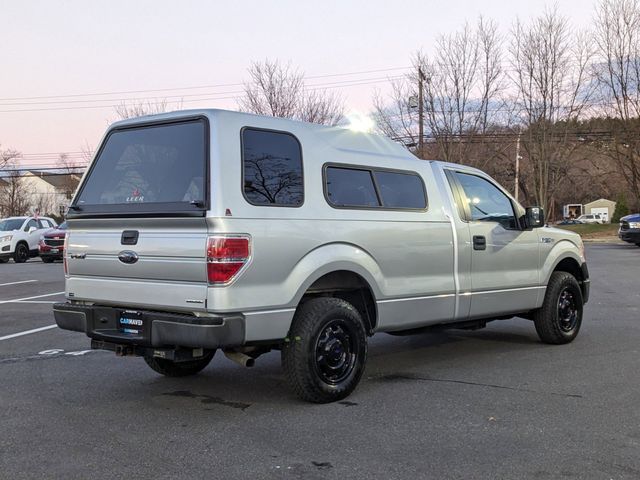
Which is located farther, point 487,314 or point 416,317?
point 487,314

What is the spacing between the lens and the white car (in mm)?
23109

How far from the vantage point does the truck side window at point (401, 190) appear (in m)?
5.49

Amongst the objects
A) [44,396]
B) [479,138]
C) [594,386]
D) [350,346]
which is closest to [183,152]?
[350,346]

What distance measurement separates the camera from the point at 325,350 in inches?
189

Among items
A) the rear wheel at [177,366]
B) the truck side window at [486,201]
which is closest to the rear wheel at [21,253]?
the rear wheel at [177,366]

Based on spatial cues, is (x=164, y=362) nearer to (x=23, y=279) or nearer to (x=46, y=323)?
(x=46, y=323)

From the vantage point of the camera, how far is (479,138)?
1072 inches

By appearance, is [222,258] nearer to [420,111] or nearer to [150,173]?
[150,173]

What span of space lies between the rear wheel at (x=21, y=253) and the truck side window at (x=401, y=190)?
21435 millimetres

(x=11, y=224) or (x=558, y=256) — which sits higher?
(x=11, y=224)

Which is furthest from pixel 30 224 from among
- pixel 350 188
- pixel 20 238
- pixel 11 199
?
pixel 11 199

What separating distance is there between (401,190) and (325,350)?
1725 mm

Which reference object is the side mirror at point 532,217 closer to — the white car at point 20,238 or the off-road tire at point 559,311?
the off-road tire at point 559,311

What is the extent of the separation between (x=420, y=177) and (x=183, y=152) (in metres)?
2.36
